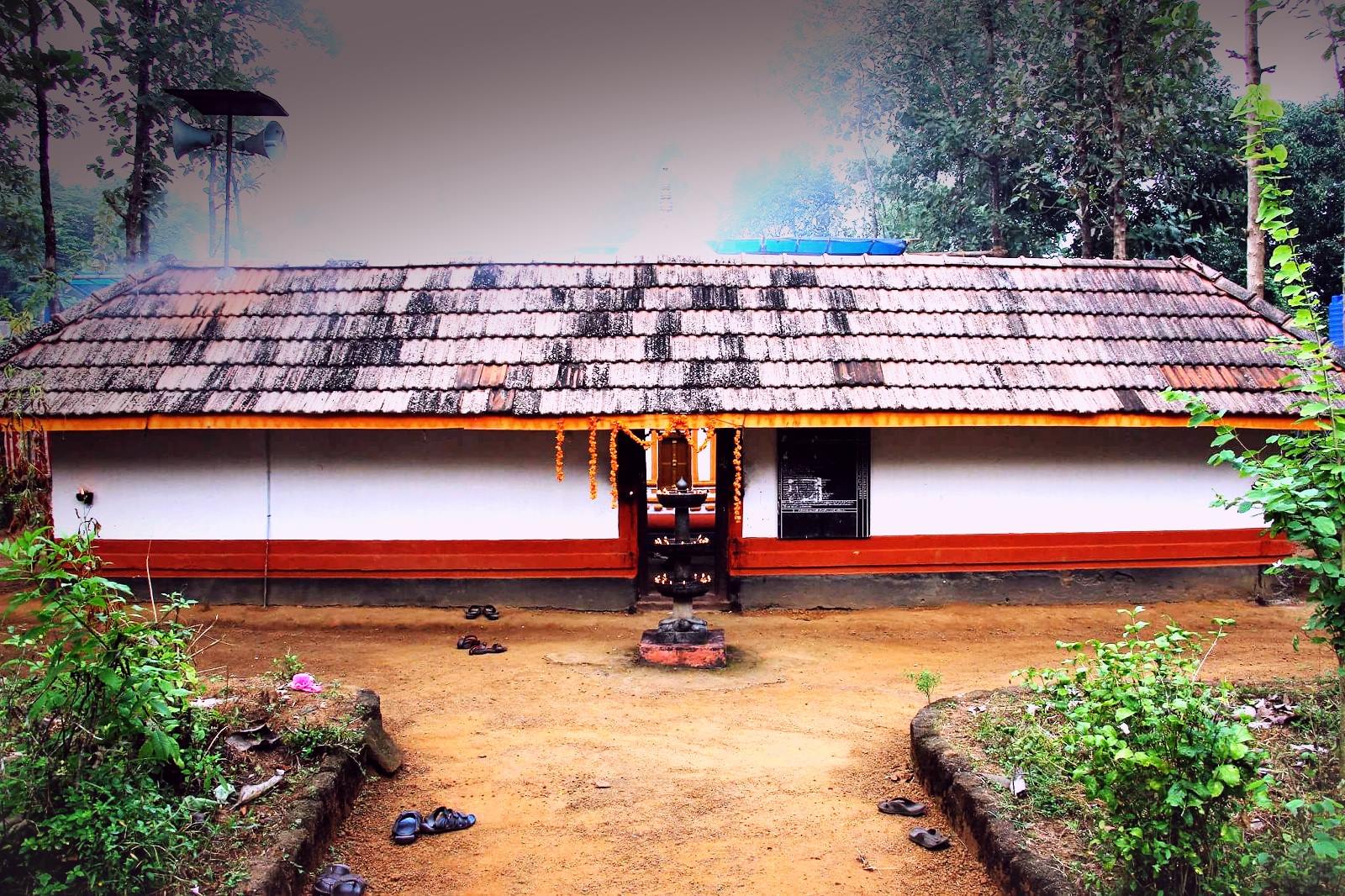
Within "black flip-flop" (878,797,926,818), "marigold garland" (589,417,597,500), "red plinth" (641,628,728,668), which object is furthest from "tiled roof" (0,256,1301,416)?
"black flip-flop" (878,797,926,818)

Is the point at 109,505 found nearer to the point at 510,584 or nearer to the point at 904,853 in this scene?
the point at 510,584

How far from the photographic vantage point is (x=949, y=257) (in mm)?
11961

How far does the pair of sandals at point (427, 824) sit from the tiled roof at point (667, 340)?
5.00 meters

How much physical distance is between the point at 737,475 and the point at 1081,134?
9.95 metres

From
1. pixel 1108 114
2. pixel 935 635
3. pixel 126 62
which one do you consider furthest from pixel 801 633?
pixel 126 62

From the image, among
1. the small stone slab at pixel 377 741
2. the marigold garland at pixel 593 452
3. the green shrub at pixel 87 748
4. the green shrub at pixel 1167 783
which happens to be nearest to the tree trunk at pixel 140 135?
the marigold garland at pixel 593 452

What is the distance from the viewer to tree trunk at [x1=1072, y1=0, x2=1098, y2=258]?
49.0 ft

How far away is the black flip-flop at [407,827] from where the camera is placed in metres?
4.91

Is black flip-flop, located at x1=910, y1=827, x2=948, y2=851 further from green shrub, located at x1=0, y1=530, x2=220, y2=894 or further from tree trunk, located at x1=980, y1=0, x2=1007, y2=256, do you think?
tree trunk, located at x1=980, y1=0, x2=1007, y2=256

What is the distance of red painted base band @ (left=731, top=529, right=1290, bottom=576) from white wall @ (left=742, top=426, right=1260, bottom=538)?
119 mm

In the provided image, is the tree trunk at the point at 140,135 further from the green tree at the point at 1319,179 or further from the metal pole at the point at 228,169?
the green tree at the point at 1319,179

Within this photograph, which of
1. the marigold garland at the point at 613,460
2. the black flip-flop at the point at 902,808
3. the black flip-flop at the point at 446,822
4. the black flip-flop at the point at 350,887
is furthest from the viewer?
the marigold garland at the point at 613,460

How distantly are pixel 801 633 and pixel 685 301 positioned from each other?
424 centimetres

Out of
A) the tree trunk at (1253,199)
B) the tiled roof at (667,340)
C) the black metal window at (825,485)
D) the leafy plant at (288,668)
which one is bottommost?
the leafy plant at (288,668)
